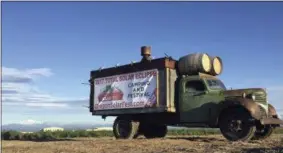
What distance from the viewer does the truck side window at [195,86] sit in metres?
16.9

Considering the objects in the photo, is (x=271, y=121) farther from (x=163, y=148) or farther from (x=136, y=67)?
(x=136, y=67)

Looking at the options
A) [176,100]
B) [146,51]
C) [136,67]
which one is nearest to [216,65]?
[176,100]

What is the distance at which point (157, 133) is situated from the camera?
66.9ft

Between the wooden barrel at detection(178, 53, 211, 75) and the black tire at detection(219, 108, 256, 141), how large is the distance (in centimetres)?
232

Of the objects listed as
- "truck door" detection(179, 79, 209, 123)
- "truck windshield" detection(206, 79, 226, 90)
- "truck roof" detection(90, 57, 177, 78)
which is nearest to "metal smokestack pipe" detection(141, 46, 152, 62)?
"truck roof" detection(90, 57, 177, 78)

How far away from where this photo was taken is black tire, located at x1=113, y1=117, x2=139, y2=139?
62.1ft

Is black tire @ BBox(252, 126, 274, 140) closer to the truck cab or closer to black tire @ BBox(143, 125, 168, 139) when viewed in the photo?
the truck cab

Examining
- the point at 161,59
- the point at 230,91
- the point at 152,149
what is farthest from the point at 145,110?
the point at 152,149

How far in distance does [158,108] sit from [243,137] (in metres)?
3.87

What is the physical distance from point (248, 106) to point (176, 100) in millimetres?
3514

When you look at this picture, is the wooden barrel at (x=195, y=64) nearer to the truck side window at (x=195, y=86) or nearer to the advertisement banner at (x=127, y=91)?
the truck side window at (x=195, y=86)

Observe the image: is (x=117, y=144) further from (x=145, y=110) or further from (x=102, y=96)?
(x=102, y=96)

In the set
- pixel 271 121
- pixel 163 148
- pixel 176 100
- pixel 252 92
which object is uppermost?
pixel 252 92

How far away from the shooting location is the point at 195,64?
17.4 metres
